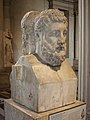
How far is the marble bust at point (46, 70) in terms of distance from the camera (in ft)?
5.25

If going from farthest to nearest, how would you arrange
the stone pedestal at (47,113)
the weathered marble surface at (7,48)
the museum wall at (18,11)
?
the museum wall at (18,11)
the weathered marble surface at (7,48)
the stone pedestal at (47,113)

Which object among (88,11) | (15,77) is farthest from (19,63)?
(88,11)

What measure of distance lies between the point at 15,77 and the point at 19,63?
0.15 m

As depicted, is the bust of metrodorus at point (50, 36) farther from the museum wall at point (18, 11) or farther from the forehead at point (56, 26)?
the museum wall at point (18, 11)

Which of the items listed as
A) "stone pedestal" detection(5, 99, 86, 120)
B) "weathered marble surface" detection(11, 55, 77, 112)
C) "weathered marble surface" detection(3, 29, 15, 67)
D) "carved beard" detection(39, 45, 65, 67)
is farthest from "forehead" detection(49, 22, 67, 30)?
"weathered marble surface" detection(3, 29, 15, 67)

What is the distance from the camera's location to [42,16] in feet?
5.49

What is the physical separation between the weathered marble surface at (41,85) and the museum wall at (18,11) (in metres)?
4.56

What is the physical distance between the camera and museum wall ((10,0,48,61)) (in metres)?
6.18

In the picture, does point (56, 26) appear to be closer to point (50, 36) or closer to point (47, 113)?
point (50, 36)

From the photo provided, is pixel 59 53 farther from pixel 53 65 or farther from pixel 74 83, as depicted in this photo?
pixel 74 83

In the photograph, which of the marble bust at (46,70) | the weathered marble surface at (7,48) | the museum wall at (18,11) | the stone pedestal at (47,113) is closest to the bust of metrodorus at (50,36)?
the marble bust at (46,70)

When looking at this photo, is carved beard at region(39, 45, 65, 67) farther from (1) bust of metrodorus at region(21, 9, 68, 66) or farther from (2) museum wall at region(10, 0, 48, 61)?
(2) museum wall at region(10, 0, 48, 61)

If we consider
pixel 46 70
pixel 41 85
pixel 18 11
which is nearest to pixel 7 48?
pixel 18 11

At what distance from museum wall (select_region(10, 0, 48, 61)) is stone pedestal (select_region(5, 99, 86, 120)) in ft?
14.8
